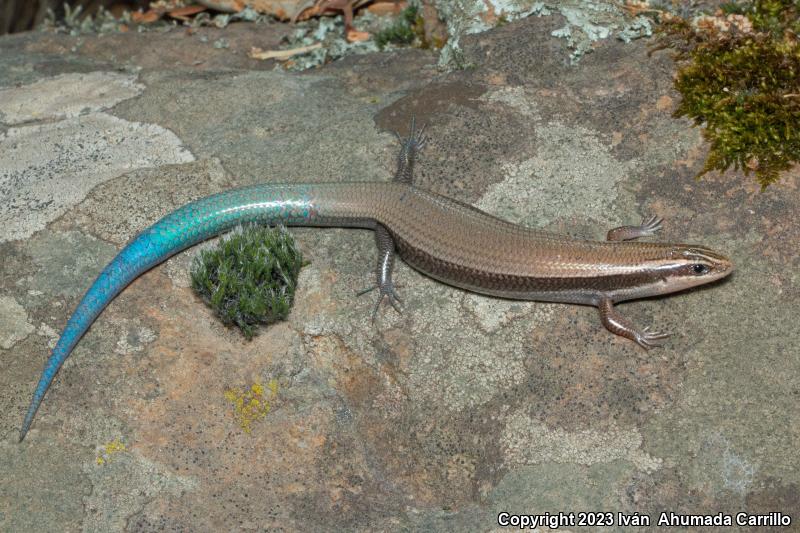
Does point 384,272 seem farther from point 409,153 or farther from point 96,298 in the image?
point 96,298

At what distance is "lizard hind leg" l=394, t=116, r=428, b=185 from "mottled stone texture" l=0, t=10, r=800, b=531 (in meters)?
0.10

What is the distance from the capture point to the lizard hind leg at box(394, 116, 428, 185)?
5.50 meters

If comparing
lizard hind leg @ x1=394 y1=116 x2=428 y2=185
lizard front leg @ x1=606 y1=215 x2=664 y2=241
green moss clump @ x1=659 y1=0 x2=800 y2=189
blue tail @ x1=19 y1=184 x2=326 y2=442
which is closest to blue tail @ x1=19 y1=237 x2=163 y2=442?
blue tail @ x1=19 y1=184 x2=326 y2=442

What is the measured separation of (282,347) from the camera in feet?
15.5

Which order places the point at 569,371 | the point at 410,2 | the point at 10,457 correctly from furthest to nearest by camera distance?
the point at 410,2
the point at 569,371
the point at 10,457

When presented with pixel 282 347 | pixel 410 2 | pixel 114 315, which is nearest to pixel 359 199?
pixel 282 347

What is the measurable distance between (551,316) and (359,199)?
148cm

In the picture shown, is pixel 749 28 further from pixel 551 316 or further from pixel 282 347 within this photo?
pixel 282 347

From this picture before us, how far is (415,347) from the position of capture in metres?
4.76

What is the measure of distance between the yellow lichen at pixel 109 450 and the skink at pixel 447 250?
1.99ft

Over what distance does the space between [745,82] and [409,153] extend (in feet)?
8.04

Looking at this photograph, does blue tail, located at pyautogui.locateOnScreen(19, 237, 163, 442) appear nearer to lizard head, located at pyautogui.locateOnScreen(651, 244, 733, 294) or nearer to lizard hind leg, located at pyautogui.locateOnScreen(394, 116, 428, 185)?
lizard hind leg, located at pyautogui.locateOnScreen(394, 116, 428, 185)

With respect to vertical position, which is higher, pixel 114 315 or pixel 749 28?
pixel 749 28

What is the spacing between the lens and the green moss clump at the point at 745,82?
17.7 ft
